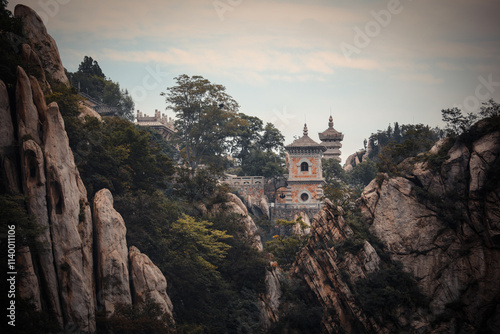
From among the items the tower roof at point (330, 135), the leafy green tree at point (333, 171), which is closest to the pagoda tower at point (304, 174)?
the leafy green tree at point (333, 171)

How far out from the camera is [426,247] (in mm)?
33406

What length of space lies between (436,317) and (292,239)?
11.9 meters

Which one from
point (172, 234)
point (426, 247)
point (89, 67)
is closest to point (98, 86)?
point (89, 67)

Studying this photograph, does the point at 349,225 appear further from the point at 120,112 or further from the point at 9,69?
the point at 120,112

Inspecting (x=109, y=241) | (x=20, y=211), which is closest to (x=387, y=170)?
(x=109, y=241)

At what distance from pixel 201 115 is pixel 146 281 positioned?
3260 cm

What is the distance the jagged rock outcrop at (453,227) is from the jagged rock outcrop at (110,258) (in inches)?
670

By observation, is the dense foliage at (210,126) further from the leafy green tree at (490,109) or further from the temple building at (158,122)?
the leafy green tree at (490,109)

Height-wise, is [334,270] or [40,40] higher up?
[40,40]

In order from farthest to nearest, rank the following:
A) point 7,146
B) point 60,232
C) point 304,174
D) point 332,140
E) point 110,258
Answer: point 332,140 < point 304,174 < point 110,258 < point 60,232 < point 7,146

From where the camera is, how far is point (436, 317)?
30.8 meters

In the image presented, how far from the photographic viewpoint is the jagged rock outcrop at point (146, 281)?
1028 inches

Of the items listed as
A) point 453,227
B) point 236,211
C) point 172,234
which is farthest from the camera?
point 236,211

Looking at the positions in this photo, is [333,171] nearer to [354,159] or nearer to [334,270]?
[354,159]
